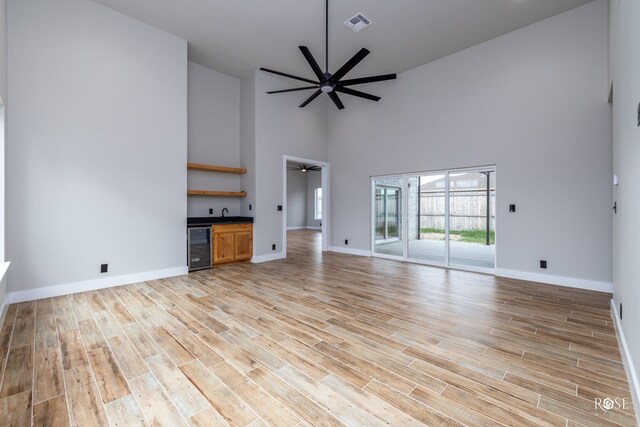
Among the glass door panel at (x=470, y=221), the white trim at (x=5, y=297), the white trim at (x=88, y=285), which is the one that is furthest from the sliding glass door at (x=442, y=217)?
the white trim at (x=5, y=297)

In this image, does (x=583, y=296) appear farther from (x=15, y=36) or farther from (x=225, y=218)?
(x=15, y=36)

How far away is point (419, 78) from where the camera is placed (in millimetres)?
5738

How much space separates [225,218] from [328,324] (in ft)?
12.4

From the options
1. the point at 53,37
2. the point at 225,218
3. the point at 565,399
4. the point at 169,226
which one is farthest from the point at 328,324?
the point at 53,37

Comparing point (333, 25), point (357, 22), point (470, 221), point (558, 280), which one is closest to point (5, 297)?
point (333, 25)

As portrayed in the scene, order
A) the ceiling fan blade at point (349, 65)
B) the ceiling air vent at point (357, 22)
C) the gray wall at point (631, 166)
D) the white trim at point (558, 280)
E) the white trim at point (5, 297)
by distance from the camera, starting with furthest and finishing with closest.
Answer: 1. the ceiling air vent at point (357, 22)
2. the white trim at point (558, 280)
3. the ceiling fan blade at point (349, 65)
4. the white trim at point (5, 297)
5. the gray wall at point (631, 166)

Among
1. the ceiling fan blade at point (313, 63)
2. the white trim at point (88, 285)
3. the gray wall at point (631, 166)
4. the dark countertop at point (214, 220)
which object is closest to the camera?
the gray wall at point (631, 166)

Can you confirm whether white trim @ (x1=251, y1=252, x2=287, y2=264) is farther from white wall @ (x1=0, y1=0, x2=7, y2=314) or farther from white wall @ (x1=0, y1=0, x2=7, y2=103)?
white wall @ (x1=0, y1=0, x2=7, y2=103)

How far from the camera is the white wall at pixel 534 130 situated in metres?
3.92

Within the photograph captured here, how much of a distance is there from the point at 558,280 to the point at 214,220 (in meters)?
5.86

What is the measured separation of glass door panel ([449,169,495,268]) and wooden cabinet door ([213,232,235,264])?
4.30 metres

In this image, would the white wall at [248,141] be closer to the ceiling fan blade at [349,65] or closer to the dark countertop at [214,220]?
the dark countertop at [214,220]

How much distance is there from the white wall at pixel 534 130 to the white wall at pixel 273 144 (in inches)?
90.3

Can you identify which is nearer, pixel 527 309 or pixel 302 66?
pixel 527 309
